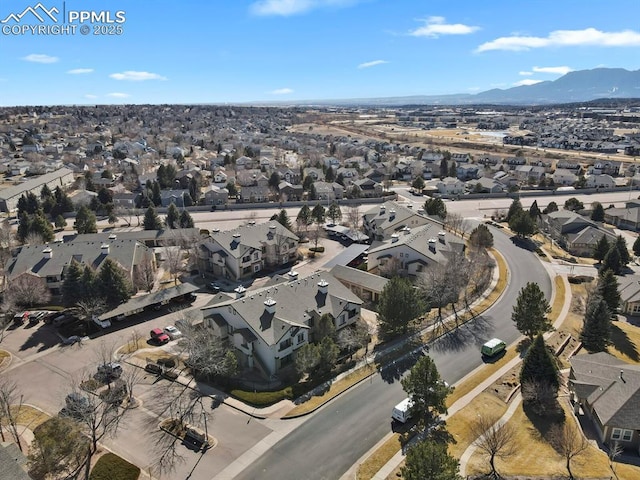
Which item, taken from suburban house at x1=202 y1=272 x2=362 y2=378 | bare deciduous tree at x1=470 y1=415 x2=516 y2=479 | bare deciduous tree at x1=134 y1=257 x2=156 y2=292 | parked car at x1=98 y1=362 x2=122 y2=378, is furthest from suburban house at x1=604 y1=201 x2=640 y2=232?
parked car at x1=98 y1=362 x2=122 y2=378

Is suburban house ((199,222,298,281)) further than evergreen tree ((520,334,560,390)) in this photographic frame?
Yes

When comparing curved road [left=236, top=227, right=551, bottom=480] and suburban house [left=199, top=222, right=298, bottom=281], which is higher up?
suburban house [left=199, top=222, right=298, bottom=281]

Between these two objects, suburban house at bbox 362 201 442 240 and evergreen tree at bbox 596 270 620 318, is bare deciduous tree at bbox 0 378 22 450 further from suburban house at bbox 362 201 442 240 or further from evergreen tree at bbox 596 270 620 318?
evergreen tree at bbox 596 270 620 318

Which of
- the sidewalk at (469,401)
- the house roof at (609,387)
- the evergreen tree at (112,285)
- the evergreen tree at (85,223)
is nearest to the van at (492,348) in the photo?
the sidewalk at (469,401)

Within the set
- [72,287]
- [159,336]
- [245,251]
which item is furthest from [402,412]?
[72,287]

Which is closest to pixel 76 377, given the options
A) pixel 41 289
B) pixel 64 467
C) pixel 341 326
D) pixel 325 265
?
pixel 64 467

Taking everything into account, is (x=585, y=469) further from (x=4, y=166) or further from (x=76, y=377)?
(x=4, y=166)

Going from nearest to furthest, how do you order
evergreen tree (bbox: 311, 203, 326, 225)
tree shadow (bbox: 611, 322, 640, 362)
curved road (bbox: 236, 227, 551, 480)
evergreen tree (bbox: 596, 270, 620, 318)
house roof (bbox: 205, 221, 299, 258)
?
curved road (bbox: 236, 227, 551, 480)
tree shadow (bbox: 611, 322, 640, 362)
evergreen tree (bbox: 596, 270, 620, 318)
house roof (bbox: 205, 221, 299, 258)
evergreen tree (bbox: 311, 203, 326, 225)
